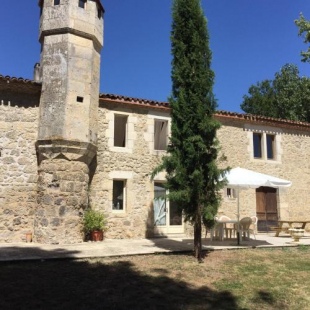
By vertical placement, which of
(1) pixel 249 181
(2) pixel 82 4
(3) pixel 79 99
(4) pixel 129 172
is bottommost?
(1) pixel 249 181

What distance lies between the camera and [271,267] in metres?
7.14

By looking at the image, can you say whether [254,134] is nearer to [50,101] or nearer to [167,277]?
[50,101]

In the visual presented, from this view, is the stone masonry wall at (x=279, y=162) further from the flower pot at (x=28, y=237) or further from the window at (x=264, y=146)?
the flower pot at (x=28, y=237)

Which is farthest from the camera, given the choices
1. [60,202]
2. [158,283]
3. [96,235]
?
[96,235]

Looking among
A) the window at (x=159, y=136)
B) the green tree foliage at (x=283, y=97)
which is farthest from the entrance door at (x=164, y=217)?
the green tree foliage at (x=283, y=97)

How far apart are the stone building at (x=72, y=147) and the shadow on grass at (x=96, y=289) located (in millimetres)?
3461

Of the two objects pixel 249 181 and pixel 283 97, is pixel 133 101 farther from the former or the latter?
pixel 283 97

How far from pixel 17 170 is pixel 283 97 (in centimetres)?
2189

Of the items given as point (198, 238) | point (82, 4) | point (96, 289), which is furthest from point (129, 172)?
point (96, 289)

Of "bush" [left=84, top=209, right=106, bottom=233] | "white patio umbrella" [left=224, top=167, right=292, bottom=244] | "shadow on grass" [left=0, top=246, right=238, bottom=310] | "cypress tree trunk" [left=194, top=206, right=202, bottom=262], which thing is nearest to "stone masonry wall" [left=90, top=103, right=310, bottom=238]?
"bush" [left=84, top=209, right=106, bottom=233]

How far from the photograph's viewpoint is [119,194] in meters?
11.9

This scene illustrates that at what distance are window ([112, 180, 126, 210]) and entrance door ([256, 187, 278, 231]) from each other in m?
6.03

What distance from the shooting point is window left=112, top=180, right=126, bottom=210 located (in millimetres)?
11797

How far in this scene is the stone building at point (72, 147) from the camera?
10.0m
